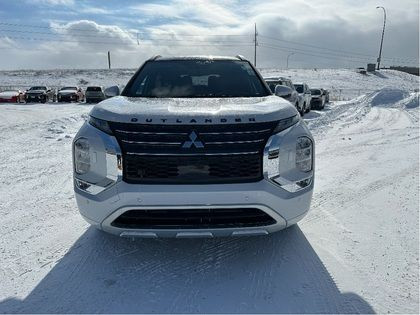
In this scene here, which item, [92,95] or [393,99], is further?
[92,95]

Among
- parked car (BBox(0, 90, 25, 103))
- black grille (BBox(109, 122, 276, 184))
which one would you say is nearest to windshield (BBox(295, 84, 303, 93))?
black grille (BBox(109, 122, 276, 184))

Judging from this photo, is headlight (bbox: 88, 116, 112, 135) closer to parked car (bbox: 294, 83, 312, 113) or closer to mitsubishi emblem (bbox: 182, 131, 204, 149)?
mitsubishi emblem (bbox: 182, 131, 204, 149)

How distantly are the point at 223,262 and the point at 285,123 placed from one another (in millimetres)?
1292

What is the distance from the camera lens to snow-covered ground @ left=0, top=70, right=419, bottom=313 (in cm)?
298

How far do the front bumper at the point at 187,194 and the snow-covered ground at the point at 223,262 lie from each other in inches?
15.3

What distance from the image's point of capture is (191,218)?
3.23 metres

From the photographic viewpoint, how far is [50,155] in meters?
8.09

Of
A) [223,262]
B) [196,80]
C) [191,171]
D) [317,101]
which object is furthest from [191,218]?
[317,101]

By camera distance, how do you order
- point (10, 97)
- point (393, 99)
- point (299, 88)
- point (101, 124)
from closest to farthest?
1. point (101, 124)
2. point (299, 88)
3. point (393, 99)
4. point (10, 97)

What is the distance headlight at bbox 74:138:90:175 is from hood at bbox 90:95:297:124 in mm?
258

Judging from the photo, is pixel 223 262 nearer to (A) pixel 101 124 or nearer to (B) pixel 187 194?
(B) pixel 187 194

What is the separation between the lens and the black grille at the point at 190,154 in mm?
3178

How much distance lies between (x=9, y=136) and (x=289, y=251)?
357 inches

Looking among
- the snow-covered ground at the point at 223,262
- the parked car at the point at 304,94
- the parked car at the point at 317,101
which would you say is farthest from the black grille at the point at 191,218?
the parked car at the point at 317,101
